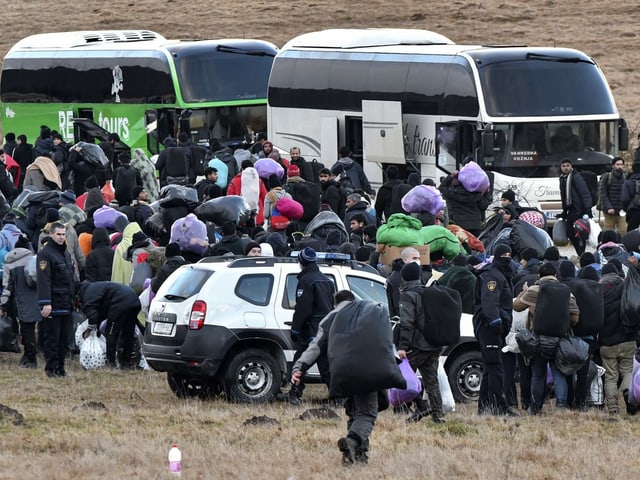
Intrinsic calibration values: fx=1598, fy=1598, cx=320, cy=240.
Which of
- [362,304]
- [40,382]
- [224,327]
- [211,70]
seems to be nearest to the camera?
[362,304]

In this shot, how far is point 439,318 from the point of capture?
14.6 m

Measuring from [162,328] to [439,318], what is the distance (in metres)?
3.18

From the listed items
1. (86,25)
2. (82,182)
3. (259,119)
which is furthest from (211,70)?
(86,25)

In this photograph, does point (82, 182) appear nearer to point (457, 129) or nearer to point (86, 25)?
point (457, 129)

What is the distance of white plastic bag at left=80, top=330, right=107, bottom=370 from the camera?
18891mm

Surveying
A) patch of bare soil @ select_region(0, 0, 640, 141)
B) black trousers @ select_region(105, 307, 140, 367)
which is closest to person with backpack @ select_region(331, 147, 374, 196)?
black trousers @ select_region(105, 307, 140, 367)

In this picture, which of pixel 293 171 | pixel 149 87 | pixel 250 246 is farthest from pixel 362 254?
pixel 149 87

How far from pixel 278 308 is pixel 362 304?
401 cm

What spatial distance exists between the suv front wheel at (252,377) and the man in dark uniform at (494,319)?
7.00 feet

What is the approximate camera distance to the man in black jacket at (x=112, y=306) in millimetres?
18656

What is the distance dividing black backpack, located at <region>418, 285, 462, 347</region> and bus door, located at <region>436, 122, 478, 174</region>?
13.3 metres

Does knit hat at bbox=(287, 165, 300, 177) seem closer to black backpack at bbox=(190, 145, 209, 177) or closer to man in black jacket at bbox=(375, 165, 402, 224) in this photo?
man in black jacket at bbox=(375, 165, 402, 224)

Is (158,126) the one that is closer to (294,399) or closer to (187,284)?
(187,284)

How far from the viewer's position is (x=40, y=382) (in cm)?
1783
